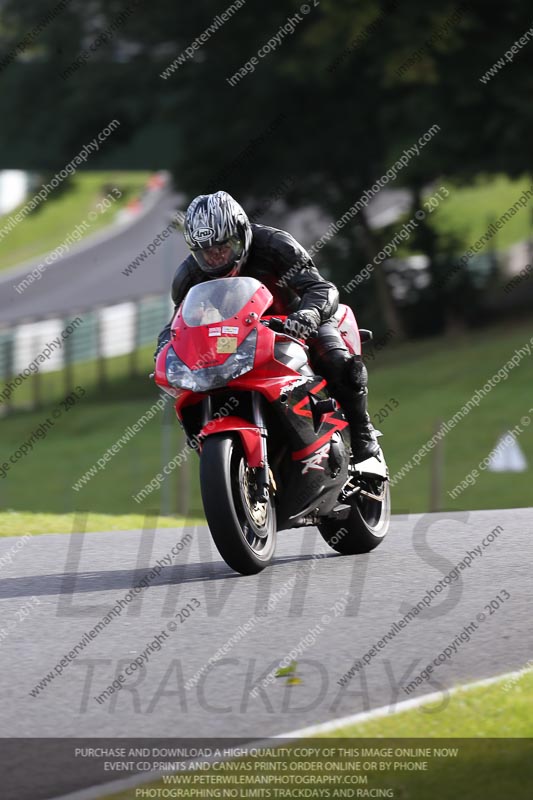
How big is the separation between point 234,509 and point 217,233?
1.45 metres

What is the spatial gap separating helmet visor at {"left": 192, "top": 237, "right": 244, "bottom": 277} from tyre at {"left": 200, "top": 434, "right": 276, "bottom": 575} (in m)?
1.03

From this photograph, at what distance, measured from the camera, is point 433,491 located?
653 inches

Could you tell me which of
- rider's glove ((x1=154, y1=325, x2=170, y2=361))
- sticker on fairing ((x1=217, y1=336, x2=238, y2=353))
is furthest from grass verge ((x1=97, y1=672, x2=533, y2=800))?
rider's glove ((x1=154, y1=325, x2=170, y2=361))

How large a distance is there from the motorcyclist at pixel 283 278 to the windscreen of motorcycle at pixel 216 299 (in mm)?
191

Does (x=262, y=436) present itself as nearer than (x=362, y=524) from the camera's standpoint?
Yes

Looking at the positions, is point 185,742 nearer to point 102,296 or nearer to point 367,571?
point 367,571

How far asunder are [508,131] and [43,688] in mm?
26386

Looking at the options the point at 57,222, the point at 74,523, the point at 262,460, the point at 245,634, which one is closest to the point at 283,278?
the point at 262,460

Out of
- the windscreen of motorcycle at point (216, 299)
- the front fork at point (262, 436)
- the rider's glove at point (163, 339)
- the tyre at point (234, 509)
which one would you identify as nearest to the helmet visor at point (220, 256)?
the windscreen of motorcycle at point (216, 299)

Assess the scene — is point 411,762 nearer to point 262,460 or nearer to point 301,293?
point 262,460

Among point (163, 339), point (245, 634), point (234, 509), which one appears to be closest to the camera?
point (245, 634)

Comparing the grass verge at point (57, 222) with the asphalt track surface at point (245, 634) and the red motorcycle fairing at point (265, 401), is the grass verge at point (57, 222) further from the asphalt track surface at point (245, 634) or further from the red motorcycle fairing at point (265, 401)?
the red motorcycle fairing at point (265, 401)

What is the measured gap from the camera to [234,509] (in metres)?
7.28

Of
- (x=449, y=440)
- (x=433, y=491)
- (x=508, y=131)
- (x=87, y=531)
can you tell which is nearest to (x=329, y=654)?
(x=87, y=531)
